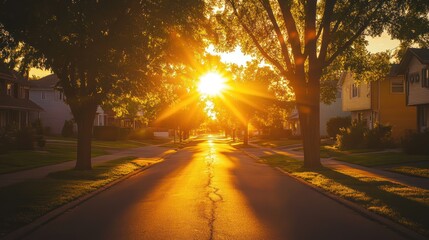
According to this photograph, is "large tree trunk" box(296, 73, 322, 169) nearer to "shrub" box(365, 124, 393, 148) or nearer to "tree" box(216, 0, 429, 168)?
"tree" box(216, 0, 429, 168)

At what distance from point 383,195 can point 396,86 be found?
3256cm

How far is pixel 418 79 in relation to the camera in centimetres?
3503

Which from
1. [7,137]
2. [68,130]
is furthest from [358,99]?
[68,130]

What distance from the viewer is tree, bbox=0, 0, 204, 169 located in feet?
48.7

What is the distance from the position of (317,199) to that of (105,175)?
31.6 ft

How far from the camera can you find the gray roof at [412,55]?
33.2m

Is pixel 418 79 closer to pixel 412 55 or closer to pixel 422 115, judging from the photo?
pixel 412 55

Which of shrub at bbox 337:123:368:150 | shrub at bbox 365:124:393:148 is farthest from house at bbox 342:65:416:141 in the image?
shrub at bbox 365:124:393:148

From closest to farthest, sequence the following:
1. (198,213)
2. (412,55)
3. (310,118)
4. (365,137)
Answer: (198,213) → (310,118) → (412,55) → (365,137)

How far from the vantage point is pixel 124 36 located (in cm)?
1686

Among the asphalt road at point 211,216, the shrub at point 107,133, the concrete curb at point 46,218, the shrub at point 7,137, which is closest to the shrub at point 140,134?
the shrub at point 107,133

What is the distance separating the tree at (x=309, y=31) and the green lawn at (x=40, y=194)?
935 cm

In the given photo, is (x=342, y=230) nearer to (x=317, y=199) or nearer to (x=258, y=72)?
(x=317, y=199)

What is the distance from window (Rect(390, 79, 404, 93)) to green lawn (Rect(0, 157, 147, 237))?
30615 millimetres
